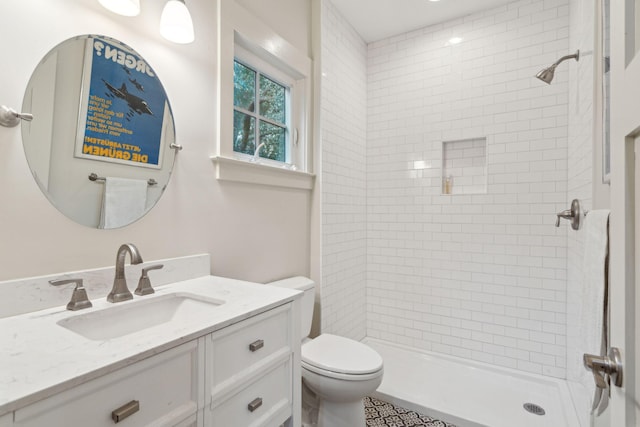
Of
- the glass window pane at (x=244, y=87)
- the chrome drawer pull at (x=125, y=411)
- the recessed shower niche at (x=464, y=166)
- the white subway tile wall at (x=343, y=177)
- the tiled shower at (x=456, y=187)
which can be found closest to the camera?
the chrome drawer pull at (x=125, y=411)

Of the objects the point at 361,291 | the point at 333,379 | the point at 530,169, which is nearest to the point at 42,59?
the point at 333,379

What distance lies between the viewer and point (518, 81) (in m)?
2.31

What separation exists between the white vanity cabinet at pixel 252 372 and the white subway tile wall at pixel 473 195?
1386 mm

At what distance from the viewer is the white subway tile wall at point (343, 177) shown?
233cm

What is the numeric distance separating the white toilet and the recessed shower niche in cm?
155

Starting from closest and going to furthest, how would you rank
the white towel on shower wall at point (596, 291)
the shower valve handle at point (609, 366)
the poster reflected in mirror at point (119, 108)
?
the shower valve handle at point (609, 366), the white towel on shower wall at point (596, 291), the poster reflected in mirror at point (119, 108)

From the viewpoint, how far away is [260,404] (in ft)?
3.46

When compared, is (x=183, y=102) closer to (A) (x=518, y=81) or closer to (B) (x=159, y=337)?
(B) (x=159, y=337)

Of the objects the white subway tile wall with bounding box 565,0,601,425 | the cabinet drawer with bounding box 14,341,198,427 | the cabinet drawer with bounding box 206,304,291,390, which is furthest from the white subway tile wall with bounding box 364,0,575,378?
the cabinet drawer with bounding box 14,341,198,427

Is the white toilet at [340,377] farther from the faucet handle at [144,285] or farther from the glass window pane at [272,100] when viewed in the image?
the glass window pane at [272,100]

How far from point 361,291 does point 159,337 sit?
7.25ft

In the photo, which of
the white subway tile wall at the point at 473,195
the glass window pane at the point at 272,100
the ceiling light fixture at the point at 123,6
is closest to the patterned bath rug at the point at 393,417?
the white subway tile wall at the point at 473,195

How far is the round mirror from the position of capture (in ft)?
3.34

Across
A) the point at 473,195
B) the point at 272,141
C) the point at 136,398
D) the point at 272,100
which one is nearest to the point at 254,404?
the point at 136,398
